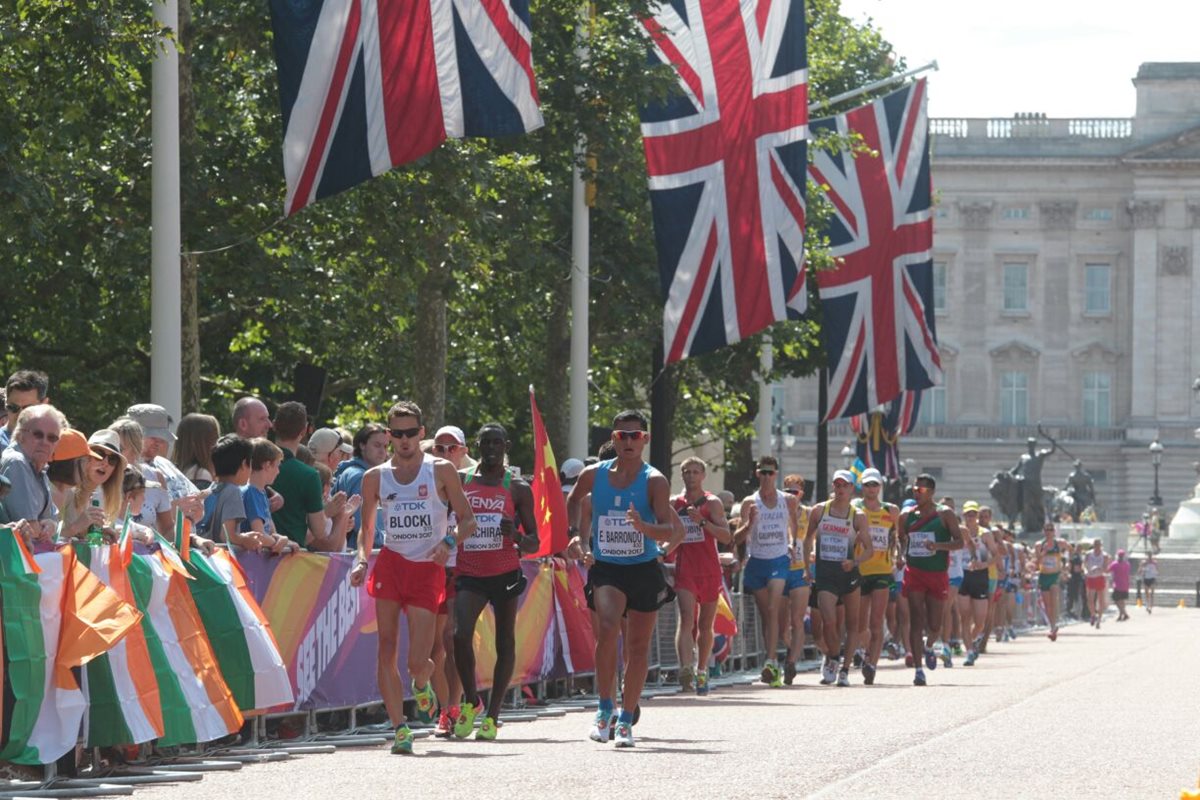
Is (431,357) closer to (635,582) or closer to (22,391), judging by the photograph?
(635,582)

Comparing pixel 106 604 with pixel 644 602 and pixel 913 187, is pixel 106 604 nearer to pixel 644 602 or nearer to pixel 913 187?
pixel 644 602

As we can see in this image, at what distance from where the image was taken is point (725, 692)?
21453 millimetres

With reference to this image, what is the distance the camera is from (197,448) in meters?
15.1

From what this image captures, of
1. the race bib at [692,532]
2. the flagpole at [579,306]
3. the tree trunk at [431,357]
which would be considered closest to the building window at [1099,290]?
the tree trunk at [431,357]

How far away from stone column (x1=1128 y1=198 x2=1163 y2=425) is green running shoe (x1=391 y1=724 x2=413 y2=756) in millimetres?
104227

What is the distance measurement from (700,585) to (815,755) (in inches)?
300

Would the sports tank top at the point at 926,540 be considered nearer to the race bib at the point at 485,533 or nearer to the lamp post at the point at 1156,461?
the race bib at the point at 485,533

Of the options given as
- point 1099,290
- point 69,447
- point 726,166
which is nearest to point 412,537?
point 69,447

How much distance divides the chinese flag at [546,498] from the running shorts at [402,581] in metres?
2.36

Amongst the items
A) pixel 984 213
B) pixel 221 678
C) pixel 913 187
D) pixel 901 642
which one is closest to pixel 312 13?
pixel 221 678

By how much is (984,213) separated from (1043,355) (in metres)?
6.47

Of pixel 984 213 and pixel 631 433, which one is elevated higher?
pixel 984 213

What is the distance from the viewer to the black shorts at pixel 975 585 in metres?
30.1

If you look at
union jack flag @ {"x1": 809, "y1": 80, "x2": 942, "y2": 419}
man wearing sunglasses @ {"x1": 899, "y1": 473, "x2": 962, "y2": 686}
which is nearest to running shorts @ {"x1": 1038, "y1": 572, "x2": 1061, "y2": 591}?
union jack flag @ {"x1": 809, "y1": 80, "x2": 942, "y2": 419}
